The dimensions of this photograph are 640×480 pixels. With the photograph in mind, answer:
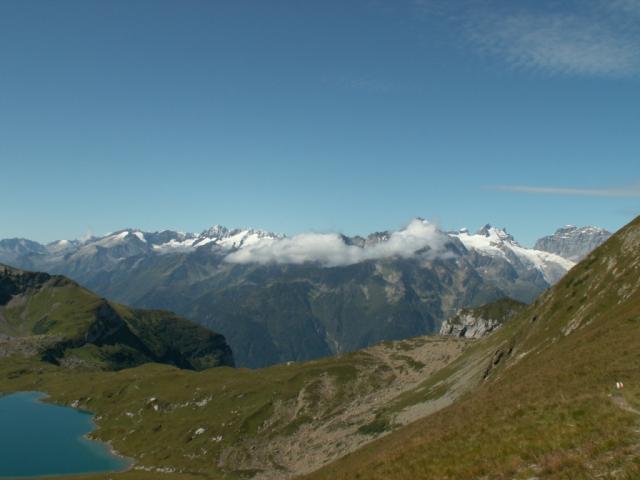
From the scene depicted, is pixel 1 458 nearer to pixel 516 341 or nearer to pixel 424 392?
pixel 424 392

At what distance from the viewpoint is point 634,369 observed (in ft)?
124

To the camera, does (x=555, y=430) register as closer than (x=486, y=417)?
Yes

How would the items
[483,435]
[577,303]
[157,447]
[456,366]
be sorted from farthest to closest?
[157,447], [456,366], [577,303], [483,435]

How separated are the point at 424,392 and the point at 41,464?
127 meters

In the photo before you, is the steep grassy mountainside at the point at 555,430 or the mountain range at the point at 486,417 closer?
the steep grassy mountainside at the point at 555,430

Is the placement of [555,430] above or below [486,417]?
above

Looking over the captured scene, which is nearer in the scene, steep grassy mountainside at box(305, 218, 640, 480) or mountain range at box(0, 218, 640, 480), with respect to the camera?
steep grassy mountainside at box(305, 218, 640, 480)

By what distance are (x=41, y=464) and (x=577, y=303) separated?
170 metres

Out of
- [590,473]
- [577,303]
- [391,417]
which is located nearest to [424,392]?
[391,417]

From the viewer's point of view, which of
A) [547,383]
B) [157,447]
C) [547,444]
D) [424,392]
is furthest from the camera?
[157,447]

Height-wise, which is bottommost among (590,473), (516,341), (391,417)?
(391,417)

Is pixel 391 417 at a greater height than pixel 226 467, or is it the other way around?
pixel 391 417

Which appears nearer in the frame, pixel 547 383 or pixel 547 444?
pixel 547 444

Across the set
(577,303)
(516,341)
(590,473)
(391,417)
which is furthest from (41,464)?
(590,473)
